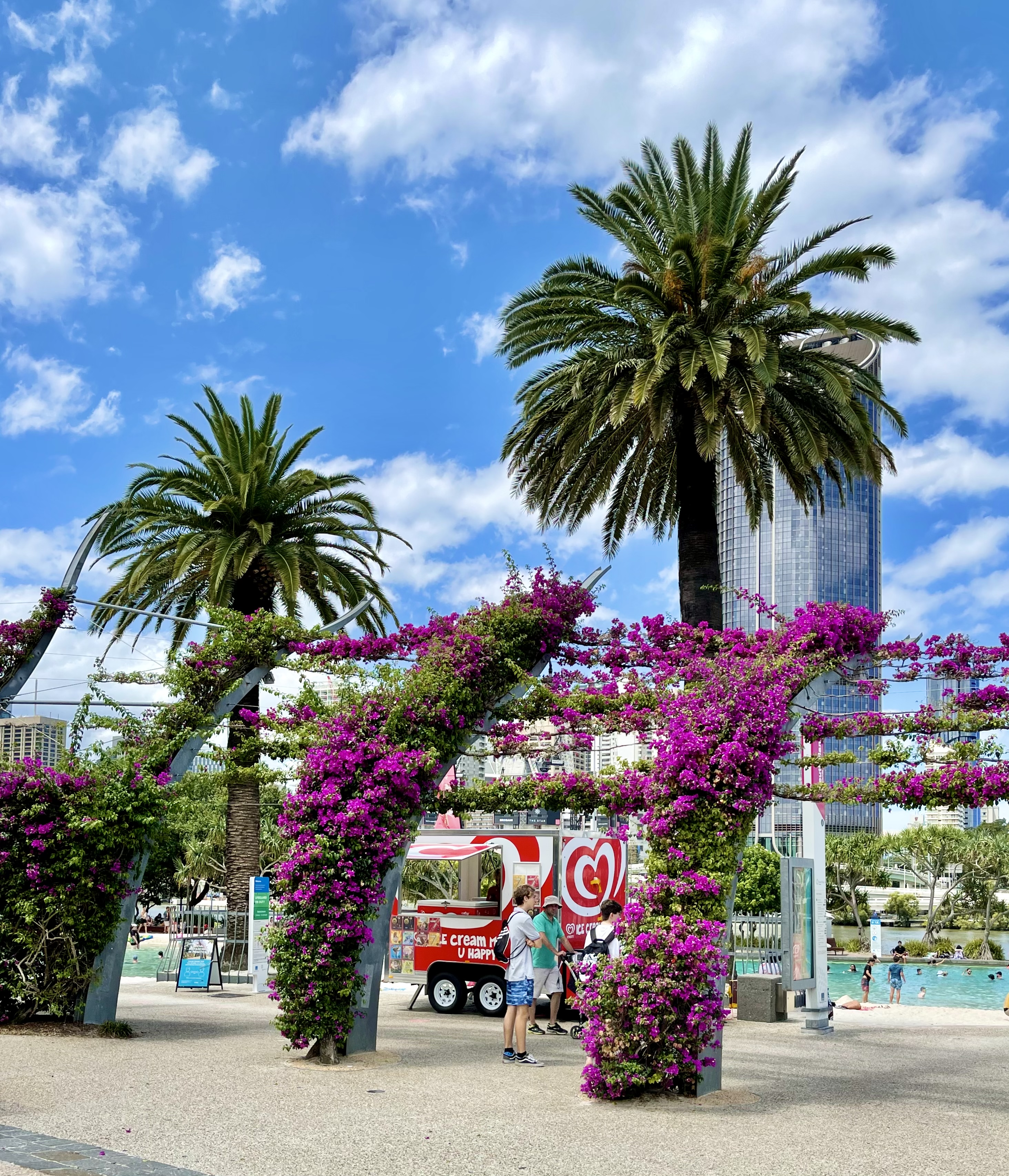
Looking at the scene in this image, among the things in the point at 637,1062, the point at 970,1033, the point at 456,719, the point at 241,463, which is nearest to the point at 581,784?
the point at 456,719

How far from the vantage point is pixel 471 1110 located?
10.0 meters

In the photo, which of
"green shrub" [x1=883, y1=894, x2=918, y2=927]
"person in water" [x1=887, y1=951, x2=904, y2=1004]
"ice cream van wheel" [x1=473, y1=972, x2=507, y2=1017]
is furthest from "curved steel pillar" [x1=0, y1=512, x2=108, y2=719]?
"green shrub" [x1=883, y1=894, x2=918, y2=927]

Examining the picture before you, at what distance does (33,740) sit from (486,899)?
27.1 ft

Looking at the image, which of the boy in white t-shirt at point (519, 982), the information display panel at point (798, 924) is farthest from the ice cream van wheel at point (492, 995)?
the boy in white t-shirt at point (519, 982)

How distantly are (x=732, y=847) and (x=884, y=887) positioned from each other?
280ft

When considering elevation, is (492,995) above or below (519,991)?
below

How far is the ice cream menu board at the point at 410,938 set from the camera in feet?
63.6

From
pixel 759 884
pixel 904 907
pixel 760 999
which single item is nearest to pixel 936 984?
pixel 759 884

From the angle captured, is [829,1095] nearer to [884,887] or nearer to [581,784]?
[581,784]

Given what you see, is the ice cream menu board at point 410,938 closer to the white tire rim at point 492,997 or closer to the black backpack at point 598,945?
the white tire rim at point 492,997

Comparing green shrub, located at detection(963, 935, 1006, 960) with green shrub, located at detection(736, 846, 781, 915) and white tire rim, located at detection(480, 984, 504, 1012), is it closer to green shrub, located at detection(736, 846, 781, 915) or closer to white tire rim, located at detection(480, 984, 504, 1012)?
green shrub, located at detection(736, 846, 781, 915)

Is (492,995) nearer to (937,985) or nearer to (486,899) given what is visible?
(486,899)

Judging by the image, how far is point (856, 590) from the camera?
175750 mm

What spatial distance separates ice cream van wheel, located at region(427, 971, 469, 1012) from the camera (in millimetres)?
19078
